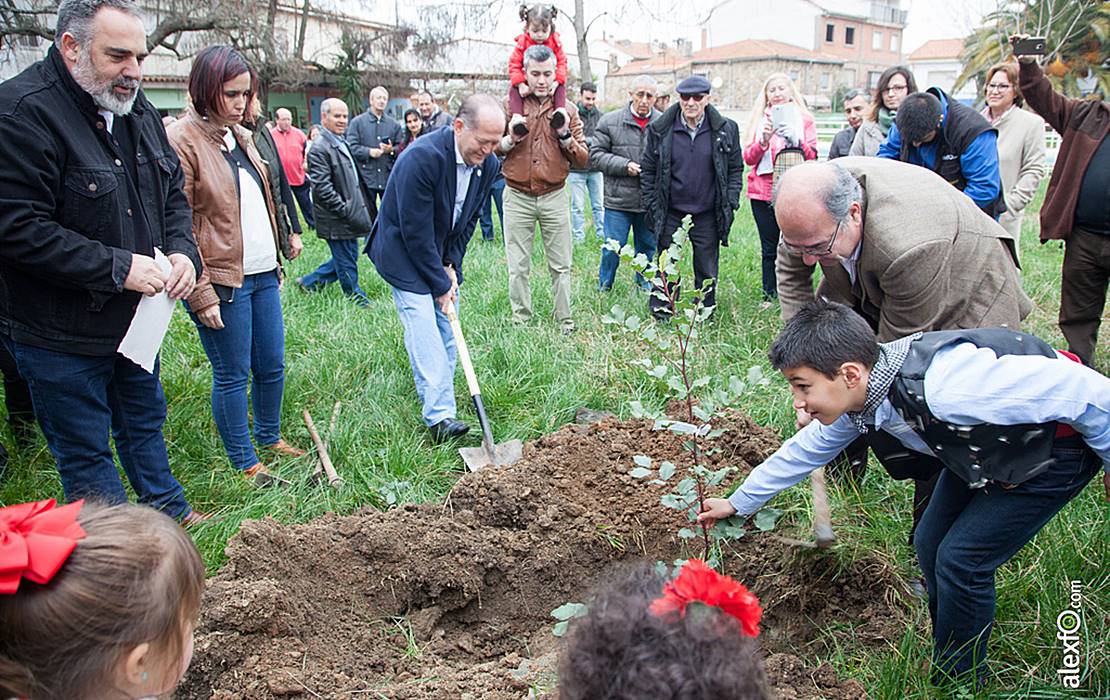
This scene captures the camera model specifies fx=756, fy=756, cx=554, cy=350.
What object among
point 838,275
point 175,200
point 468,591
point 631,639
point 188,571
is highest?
point 175,200

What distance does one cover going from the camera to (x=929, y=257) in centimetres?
257

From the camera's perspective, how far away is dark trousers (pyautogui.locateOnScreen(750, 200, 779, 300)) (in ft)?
19.9

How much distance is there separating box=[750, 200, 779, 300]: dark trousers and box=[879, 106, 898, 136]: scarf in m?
1.01

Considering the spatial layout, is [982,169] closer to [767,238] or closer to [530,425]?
[767,238]

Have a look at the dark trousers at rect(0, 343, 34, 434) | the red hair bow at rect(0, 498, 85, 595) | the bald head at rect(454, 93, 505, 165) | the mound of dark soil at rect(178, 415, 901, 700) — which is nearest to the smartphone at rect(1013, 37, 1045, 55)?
the mound of dark soil at rect(178, 415, 901, 700)

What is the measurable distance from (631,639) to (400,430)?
123 inches

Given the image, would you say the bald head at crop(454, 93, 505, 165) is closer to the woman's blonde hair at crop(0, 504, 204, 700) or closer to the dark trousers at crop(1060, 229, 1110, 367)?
the woman's blonde hair at crop(0, 504, 204, 700)

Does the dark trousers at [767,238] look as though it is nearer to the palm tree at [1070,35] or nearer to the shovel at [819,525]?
the shovel at [819,525]

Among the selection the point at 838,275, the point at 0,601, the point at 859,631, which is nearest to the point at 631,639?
the point at 0,601

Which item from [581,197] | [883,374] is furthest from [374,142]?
[883,374]

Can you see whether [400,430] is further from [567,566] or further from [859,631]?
[859,631]

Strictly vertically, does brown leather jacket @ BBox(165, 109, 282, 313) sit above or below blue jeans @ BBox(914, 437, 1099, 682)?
above

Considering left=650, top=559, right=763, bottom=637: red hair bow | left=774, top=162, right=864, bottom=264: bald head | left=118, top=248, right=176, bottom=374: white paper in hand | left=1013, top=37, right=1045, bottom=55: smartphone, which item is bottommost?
left=650, top=559, right=763, bottom=637: red hair bow

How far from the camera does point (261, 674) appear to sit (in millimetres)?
2225
